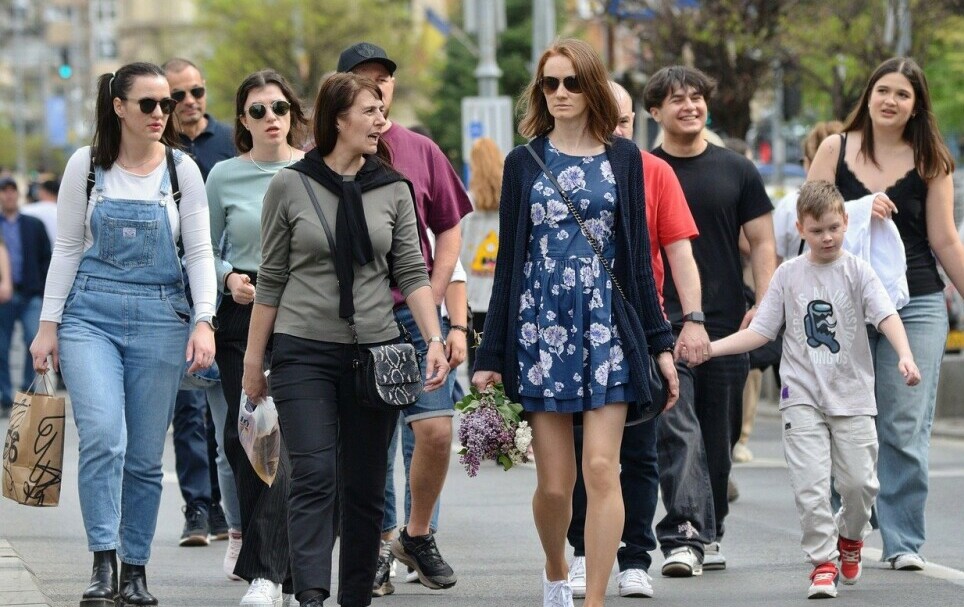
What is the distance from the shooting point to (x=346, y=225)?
578 cm

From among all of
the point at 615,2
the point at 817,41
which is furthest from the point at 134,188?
the point at 615,2

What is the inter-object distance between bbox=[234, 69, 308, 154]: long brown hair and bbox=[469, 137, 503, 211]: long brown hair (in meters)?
3.80

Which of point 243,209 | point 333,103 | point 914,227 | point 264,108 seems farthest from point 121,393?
point 914,227

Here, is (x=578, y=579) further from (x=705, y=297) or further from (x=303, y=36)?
(x=303, y=36)

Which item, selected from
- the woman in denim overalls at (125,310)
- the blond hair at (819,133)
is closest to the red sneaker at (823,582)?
the woman in denim overalls at (125,310)

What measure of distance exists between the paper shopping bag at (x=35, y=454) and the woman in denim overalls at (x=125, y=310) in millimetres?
128

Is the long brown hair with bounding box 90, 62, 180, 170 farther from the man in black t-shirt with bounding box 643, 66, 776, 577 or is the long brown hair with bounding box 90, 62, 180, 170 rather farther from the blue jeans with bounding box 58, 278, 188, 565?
the man in black t-shirt with bounding box 643, 66, 776, 577

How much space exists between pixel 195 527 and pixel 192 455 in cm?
34

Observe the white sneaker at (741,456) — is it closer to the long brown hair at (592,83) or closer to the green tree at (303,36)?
the long brown hair at (592,83)

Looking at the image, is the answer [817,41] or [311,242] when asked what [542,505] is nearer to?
[311,242]

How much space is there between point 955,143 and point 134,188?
38799mm

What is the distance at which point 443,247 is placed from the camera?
7023 millimetres

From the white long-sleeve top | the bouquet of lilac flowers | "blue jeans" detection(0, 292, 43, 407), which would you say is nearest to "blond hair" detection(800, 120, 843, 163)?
the white long-sleeve top

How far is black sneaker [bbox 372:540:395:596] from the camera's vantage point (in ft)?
23.3
